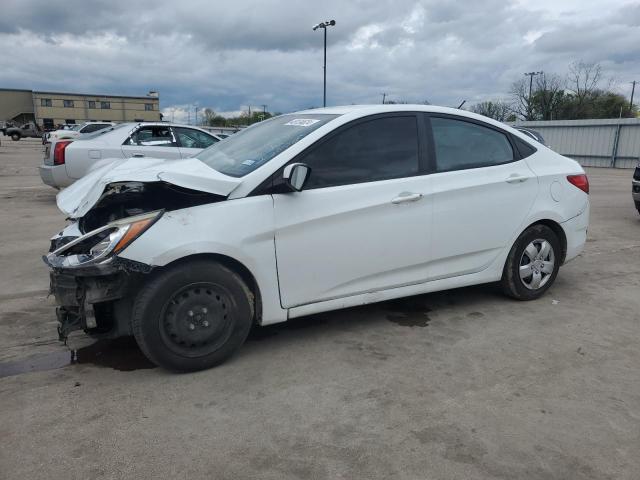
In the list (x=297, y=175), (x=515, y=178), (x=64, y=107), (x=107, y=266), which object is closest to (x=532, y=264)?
(x=515, y=178)

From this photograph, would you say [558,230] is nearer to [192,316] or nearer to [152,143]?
[192,316]

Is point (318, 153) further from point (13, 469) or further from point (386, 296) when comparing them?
point (13, 469)

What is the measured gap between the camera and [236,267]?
3385 mm

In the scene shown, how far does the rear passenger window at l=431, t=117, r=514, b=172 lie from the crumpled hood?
1746mm

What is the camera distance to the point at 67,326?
3.29 m

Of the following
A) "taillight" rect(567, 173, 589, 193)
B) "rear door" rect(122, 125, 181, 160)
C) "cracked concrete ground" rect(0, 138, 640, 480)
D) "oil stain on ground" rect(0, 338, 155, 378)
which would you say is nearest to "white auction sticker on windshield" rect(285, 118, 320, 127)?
"cracked concrete ground" rect(0, 138, 640, 480)

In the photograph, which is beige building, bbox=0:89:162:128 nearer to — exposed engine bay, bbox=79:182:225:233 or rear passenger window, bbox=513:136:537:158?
exposed engine bay, bbox=79:182:225:233

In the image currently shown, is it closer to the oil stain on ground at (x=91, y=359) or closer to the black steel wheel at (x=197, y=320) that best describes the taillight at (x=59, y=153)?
the oil stain on ground at (x=91, y=359)

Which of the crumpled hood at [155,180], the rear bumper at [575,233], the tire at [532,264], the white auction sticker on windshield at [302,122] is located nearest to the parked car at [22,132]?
the crumpled hood at [155,180]

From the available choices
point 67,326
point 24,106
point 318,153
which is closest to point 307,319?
point 318,153

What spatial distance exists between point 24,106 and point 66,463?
103 meters

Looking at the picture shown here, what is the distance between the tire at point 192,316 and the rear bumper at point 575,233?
3113 mm

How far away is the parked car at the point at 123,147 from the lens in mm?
9266

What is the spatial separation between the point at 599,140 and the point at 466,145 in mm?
30383
